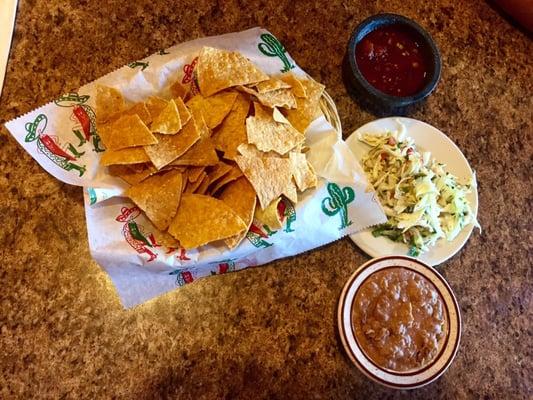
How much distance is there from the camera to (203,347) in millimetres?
1398

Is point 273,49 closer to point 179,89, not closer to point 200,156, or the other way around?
point 179,89

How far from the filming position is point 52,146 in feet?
4.43

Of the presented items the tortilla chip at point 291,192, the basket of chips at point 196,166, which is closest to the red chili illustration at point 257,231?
the basket of chips at point 196,166

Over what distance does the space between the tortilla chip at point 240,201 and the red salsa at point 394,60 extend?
481 millimetres

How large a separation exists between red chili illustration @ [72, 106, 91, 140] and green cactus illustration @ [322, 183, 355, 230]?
639 millimetres

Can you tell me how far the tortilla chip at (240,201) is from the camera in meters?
1.29

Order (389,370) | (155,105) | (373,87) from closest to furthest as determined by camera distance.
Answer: (389,370) → (155,105) → (373,87)

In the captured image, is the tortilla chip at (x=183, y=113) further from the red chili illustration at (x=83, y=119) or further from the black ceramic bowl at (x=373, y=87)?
the black ceramic bowl at (x=373, y=87)

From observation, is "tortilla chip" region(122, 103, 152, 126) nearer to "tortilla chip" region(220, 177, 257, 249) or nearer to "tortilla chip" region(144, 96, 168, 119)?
"tortilla chip" region(144, 96, 168, 119)

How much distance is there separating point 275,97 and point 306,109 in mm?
97

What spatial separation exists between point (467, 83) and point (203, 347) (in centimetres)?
116

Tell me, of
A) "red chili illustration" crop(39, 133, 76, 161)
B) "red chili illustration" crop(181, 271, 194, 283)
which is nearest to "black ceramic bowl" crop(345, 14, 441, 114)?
"red chili illustration" crop(181, 271, 194, 283)

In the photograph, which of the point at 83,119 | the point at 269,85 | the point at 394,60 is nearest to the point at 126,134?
the point at 83,119

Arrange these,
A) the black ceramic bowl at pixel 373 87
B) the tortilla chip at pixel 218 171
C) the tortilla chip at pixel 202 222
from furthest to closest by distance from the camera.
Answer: the black ceramic bowl at pixel 373 87
the tortilla chip at pixel 218 171
the tortilla chip at pixel 202 222
